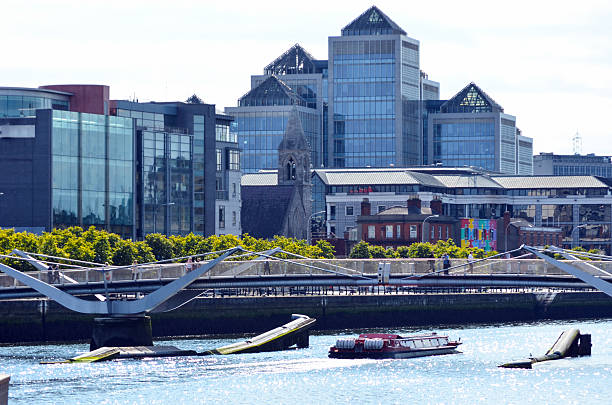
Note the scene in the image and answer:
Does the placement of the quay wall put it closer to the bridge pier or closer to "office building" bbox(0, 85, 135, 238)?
the bridge pier

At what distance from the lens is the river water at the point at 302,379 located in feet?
275

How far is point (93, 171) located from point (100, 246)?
958 inches

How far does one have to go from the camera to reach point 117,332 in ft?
339

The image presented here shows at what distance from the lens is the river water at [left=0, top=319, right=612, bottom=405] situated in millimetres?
83938

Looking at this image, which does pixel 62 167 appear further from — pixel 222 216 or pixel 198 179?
pixel 222 216

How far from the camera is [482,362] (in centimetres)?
10262

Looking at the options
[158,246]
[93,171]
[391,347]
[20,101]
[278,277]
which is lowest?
[391,347]

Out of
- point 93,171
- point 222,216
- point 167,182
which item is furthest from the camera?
point 222,216

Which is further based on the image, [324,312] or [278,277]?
[324,312]

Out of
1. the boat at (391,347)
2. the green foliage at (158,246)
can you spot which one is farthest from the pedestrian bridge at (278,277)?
the green foliage at (158,246)

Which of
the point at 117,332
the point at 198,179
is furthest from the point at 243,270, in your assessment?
the point at 198,179

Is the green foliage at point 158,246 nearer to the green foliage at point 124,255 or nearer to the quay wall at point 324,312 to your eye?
the green foliage at point 124,255

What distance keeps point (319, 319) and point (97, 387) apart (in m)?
→ 45.3

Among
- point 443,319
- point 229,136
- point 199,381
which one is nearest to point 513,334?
point 443,319
